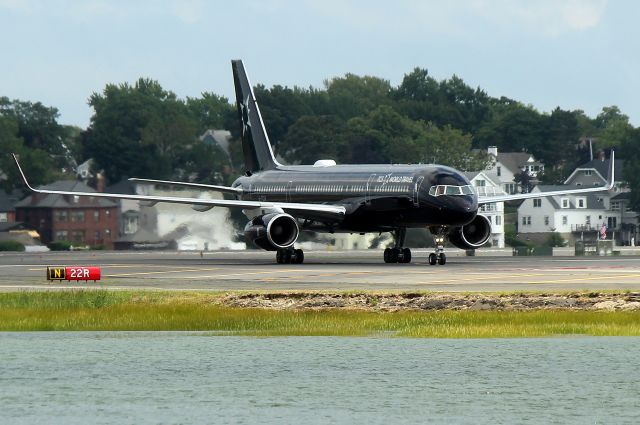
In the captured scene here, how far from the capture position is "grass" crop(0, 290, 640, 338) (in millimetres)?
50656

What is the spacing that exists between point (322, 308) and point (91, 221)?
14398cm

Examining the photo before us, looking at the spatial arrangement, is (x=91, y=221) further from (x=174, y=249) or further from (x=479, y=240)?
(x=479, y=240)

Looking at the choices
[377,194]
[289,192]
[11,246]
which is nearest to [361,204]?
[377,194]


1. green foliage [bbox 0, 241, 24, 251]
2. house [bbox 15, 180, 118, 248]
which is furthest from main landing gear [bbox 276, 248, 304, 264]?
house [bbox 15, 180, 118, 248]

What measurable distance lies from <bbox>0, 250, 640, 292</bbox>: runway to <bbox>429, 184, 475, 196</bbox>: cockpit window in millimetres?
3703

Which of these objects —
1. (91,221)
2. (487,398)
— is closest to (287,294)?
(487,398)

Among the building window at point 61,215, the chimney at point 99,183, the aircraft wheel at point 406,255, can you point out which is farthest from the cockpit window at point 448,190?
the building window at point 61,215

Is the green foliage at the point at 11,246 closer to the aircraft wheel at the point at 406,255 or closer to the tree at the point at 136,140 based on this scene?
the tree at the point at 136,140

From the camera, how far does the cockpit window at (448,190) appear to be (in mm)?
81875

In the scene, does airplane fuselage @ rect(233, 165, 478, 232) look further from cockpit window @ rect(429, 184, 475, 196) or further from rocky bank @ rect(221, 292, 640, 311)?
rocky bank @ rect(221, 292, 640, 311)

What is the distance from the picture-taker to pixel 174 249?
111 m

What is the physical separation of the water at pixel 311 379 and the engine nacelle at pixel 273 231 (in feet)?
105

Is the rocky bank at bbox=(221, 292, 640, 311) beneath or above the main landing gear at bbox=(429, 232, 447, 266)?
beneath

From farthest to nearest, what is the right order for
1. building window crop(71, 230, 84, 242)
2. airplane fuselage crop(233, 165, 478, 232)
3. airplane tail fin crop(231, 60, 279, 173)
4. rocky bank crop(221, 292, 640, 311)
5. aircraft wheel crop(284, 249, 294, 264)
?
building window crop(71, 230, 84, 242) < airplane tail fin crop(231, 60, 279, 173) < aircraft wheel crop(284, 249, 294, 264) < airplane fuselage crop(233, 165, 478, 232) < rocky bank crop(221, 292, 640, 311)
